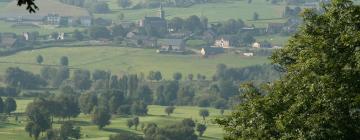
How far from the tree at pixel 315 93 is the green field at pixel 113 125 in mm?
98128

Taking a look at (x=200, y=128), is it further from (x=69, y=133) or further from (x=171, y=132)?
(x=69, y=133)

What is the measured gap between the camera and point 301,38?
33844 mm

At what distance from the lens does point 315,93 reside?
100 ft

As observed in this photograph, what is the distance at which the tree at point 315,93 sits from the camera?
1181 inches

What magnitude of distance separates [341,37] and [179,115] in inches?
5380

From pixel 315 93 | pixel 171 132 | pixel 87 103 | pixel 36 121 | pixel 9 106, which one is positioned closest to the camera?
pixel 315 93

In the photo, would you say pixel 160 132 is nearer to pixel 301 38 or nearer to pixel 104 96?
pixel 104 96

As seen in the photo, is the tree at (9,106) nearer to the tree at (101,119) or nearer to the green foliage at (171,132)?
the tree at (101,119)

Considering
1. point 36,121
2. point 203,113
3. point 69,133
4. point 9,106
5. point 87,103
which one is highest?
point 9,106

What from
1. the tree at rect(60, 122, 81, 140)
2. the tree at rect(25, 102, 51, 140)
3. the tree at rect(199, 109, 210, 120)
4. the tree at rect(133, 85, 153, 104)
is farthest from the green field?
the tree at rect(133, 85, 153, 104)

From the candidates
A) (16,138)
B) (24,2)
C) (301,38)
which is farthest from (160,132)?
(24,2)

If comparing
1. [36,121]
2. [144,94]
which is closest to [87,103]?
[36,121]

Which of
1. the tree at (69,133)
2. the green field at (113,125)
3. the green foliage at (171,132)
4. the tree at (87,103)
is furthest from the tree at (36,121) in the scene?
the tree at (87,103)

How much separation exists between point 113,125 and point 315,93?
122504 millimetres
